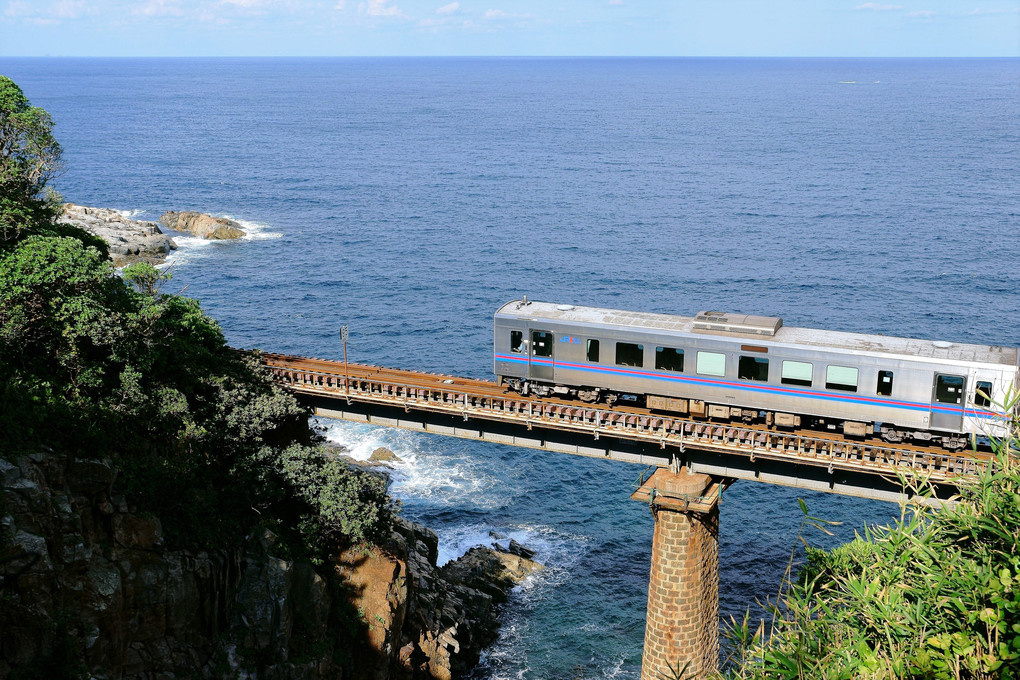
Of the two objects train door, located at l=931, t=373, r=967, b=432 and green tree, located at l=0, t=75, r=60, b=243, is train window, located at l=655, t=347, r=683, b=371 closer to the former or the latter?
train door, located at l=931, t=373, r=967, b=432

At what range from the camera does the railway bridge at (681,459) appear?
36.8 meters

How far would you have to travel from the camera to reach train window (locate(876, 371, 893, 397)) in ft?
122

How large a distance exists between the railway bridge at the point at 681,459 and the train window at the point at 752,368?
7.29ft

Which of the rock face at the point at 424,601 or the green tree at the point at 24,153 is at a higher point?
the green tree at the point at 24,153

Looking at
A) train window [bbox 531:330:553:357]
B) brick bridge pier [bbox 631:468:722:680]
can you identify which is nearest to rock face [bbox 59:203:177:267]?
train window [bbox 531:330:553:357]

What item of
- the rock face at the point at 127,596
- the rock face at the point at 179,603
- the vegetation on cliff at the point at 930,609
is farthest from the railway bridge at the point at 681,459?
the vegetation on cliff at the point at 930,609

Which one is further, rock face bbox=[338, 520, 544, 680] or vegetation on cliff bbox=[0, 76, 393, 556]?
rock face bbox=[338, 520, 544, 680]

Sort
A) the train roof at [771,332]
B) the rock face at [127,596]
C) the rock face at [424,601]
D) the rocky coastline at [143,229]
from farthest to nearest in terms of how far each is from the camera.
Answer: the rocky coastline at [143,229] → the rock face at [424,601] → the train roof at [771,332] → the rock face at [127,596]

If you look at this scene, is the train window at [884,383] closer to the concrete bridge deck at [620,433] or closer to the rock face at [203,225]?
the concrete bridge deck at [620,433]

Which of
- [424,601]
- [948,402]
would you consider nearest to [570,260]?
[424,601]

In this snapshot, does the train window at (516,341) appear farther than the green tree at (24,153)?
Yes

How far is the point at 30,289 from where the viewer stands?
34.5 m

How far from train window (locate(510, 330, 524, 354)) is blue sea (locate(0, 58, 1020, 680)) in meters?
14.6

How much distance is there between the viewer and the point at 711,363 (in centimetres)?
3988
